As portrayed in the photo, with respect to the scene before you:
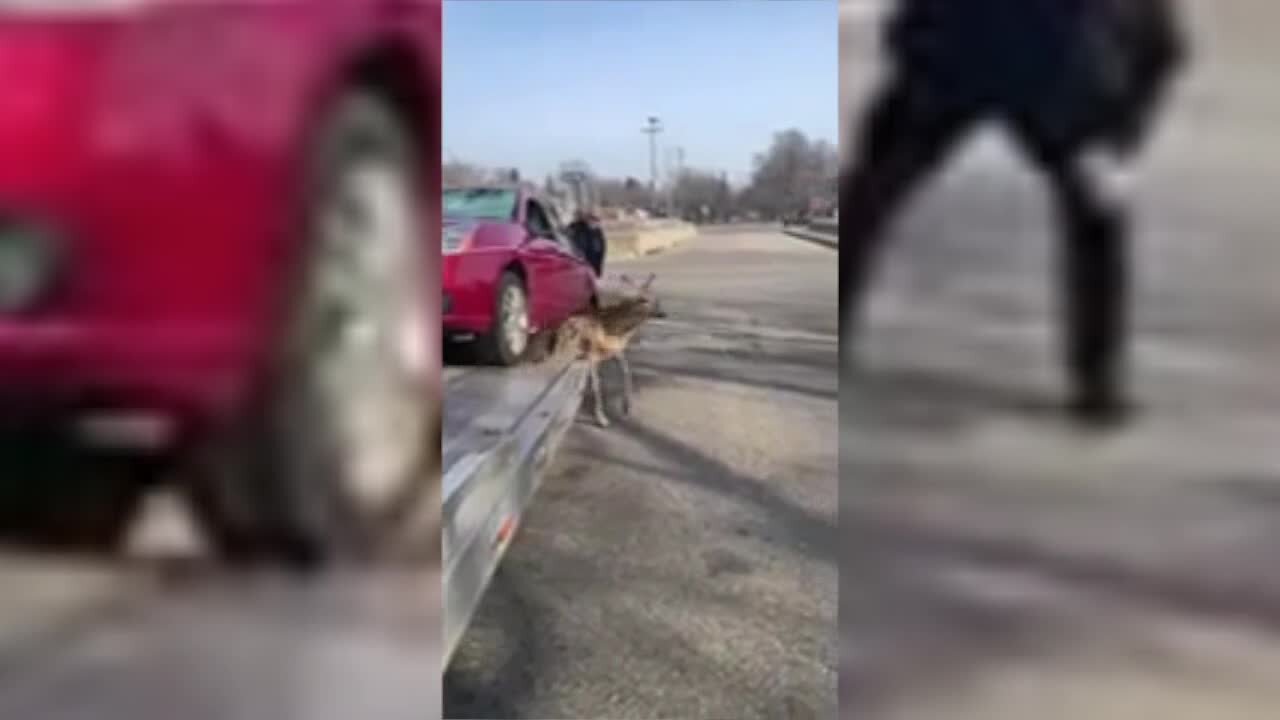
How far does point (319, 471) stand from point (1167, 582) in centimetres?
56

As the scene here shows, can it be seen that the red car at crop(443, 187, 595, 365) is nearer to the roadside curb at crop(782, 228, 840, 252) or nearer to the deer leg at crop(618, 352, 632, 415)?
the deer leg at crop(618, 352, 632, 415)

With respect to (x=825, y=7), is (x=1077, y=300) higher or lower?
lower

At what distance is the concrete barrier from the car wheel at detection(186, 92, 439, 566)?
0.18 meters

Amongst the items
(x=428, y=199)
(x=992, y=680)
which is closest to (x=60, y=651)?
(x=428, y=199)

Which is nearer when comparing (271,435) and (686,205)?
(271,435)

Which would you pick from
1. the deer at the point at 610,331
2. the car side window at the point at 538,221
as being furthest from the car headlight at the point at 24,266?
the deer at the point at 610,331

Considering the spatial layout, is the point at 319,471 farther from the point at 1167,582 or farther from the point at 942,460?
the point at 1167,582

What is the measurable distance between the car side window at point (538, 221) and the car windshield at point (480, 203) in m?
0.02

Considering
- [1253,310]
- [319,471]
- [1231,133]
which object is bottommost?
[319,471]

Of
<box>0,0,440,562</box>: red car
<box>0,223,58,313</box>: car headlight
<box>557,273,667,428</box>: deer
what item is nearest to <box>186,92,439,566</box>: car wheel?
<box>0,0,440,562</box>: red car

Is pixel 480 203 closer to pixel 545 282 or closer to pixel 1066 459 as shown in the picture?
pixel 545 282

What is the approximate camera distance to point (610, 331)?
1018 mm

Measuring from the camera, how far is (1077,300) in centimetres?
69

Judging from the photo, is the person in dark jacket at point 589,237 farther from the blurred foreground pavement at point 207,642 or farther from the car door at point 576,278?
the blurred foreground pavement at point 207,642
